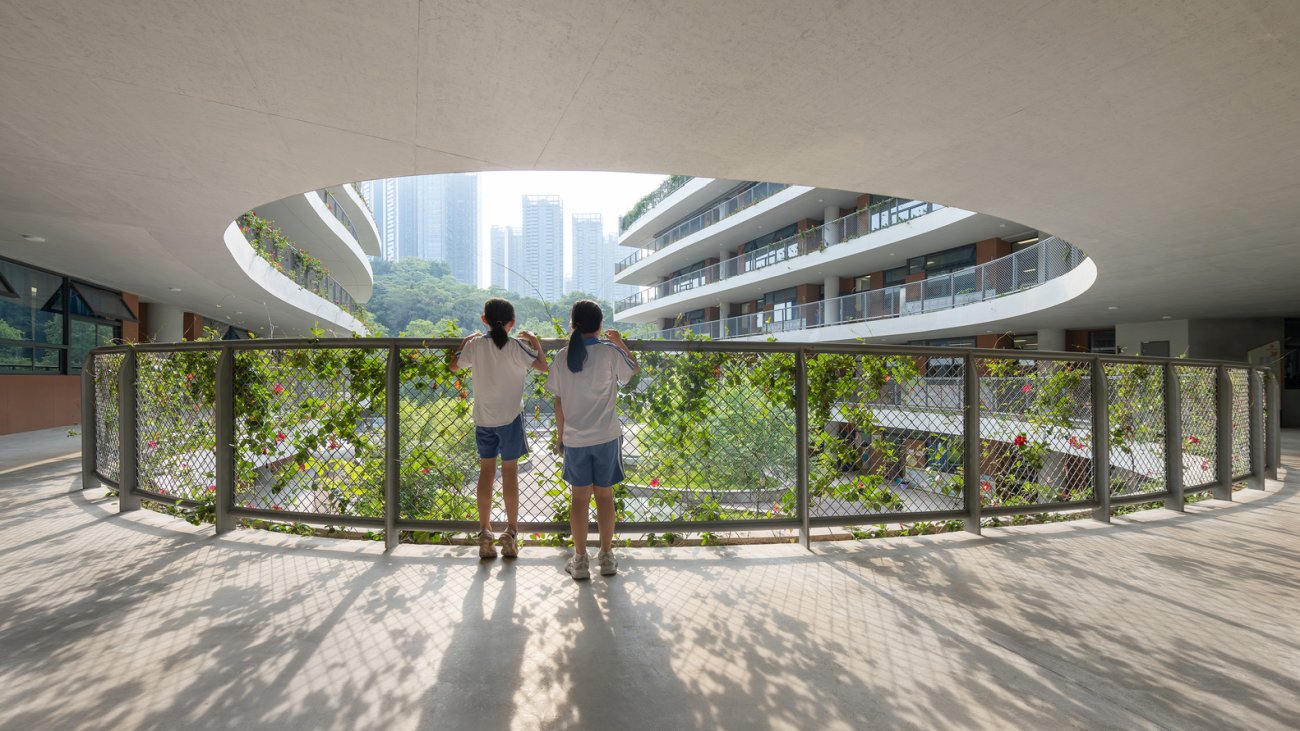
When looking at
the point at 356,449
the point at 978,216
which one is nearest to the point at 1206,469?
the point at 356,449

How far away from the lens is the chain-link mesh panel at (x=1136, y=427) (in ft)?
15.3

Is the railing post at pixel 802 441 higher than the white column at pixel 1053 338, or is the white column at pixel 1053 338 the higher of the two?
the white column at pixel 1053 338

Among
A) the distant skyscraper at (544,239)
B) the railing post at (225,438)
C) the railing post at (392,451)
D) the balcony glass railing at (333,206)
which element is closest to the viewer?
the railing post at (392,451)

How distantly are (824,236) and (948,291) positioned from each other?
6.86 metres

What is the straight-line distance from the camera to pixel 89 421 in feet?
16.7

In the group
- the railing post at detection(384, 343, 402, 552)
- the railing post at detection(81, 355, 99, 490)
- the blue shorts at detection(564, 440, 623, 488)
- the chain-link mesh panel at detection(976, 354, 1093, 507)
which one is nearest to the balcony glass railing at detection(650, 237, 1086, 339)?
the chain-link mesh panel at detection(976, 354, 1093, 507)

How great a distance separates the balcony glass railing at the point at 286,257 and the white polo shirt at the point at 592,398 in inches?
437

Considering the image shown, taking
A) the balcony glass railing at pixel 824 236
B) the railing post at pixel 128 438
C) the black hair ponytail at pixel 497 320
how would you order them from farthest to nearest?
the balcony glass railing at pixel 824 236
the railing post at pixel 128 438
the black hair ponytail at pixel 497 320

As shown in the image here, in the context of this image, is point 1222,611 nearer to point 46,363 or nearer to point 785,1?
point 785,1

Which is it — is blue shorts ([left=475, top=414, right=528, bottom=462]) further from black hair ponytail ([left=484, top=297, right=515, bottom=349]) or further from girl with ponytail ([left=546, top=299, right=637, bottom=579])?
black hair ponytail ([left=484, top=297, right=515, bottom=349])

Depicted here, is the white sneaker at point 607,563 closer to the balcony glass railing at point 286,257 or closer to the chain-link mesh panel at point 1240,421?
the chain-link mesh panel at point 1240,421

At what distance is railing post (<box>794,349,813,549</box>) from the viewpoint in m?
3.62

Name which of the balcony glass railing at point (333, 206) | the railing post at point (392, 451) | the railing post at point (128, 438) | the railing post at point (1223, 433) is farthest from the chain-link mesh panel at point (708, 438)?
the balcony glass railing at point (333, 206)

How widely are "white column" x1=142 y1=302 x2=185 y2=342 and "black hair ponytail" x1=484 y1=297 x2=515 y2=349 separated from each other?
63.4ft
